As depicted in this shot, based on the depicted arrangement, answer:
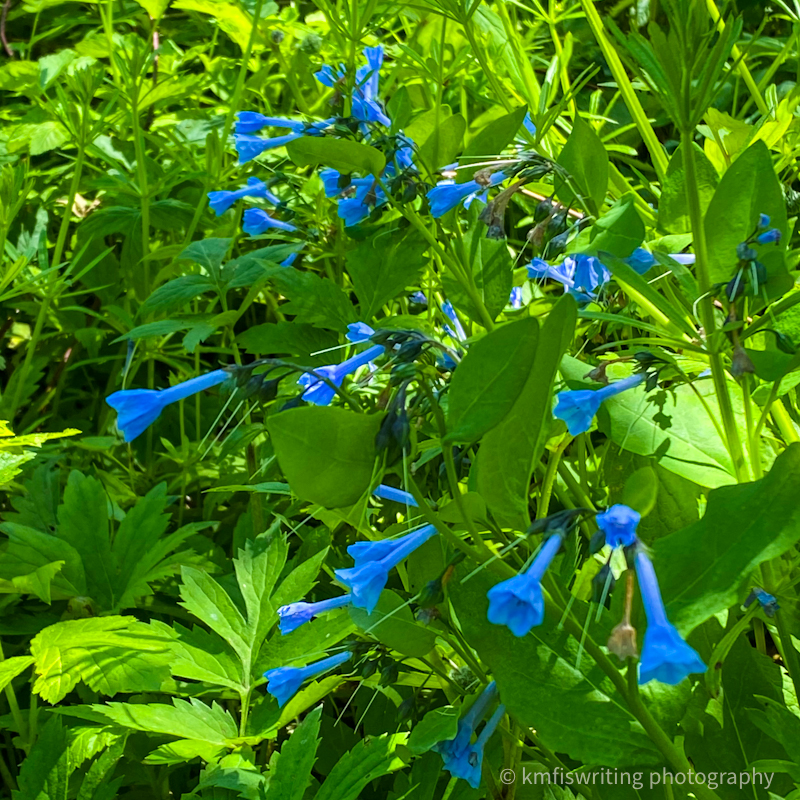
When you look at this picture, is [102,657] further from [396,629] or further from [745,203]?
[745,203]

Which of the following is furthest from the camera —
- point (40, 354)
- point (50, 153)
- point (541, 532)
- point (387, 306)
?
point (50, 153)

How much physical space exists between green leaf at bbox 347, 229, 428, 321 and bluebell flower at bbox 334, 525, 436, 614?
19.8 inches

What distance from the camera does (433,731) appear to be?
66 cm

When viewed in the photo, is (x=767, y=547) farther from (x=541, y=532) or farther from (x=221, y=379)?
(x=221, y=379)

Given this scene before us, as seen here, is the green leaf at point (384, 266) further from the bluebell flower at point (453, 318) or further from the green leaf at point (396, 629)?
the green leaf at point (396, 629)

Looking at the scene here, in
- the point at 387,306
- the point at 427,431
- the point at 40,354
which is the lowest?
the point at 40,354

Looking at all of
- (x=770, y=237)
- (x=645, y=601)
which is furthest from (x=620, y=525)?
(x=770, y=237)

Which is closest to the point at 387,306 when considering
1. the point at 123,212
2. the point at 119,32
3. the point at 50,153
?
the point at 123,212

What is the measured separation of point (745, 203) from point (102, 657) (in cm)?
73

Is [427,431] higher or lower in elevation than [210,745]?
higher

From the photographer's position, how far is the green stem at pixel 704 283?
583 mm

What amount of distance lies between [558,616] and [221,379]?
0.31m

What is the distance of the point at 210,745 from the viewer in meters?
0.76

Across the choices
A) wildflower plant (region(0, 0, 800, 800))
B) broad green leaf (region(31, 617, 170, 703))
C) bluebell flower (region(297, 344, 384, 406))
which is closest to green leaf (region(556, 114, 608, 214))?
wildflower plant (region(0, 0, 800, 800))
